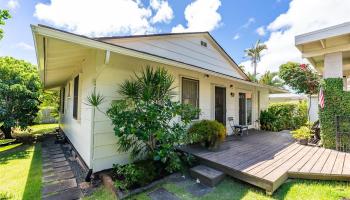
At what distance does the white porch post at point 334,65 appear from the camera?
5.69 metres

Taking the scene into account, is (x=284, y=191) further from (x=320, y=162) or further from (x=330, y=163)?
(x=330, y=163)

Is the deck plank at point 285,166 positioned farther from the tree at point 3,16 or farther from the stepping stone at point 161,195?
the tree at point 3,16

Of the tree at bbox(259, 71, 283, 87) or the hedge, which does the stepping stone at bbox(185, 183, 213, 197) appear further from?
the tree at bbox(259, 71, 283, 87)

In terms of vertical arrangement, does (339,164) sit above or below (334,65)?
below

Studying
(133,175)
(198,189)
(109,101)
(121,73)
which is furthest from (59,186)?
(198,189)

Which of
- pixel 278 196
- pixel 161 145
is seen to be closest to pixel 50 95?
pixel 161 145

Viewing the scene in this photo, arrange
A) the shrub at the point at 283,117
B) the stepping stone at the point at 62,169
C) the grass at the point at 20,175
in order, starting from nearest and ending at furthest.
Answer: the grass at the point at 20,175
the stepping stone at the point at 62,169
the shrub at the point at 283,117

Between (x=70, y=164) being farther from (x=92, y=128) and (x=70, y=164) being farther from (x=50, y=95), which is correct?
(x=50, y=95)

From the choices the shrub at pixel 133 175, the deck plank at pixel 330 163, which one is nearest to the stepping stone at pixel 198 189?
the shrub at pixel 133 175

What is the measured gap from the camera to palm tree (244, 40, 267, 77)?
92.8 feet

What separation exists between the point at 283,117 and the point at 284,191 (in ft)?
29.7

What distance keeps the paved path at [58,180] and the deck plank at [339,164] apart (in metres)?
5.44

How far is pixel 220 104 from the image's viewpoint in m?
7.75

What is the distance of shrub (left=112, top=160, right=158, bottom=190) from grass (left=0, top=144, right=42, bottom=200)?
1.55 m
